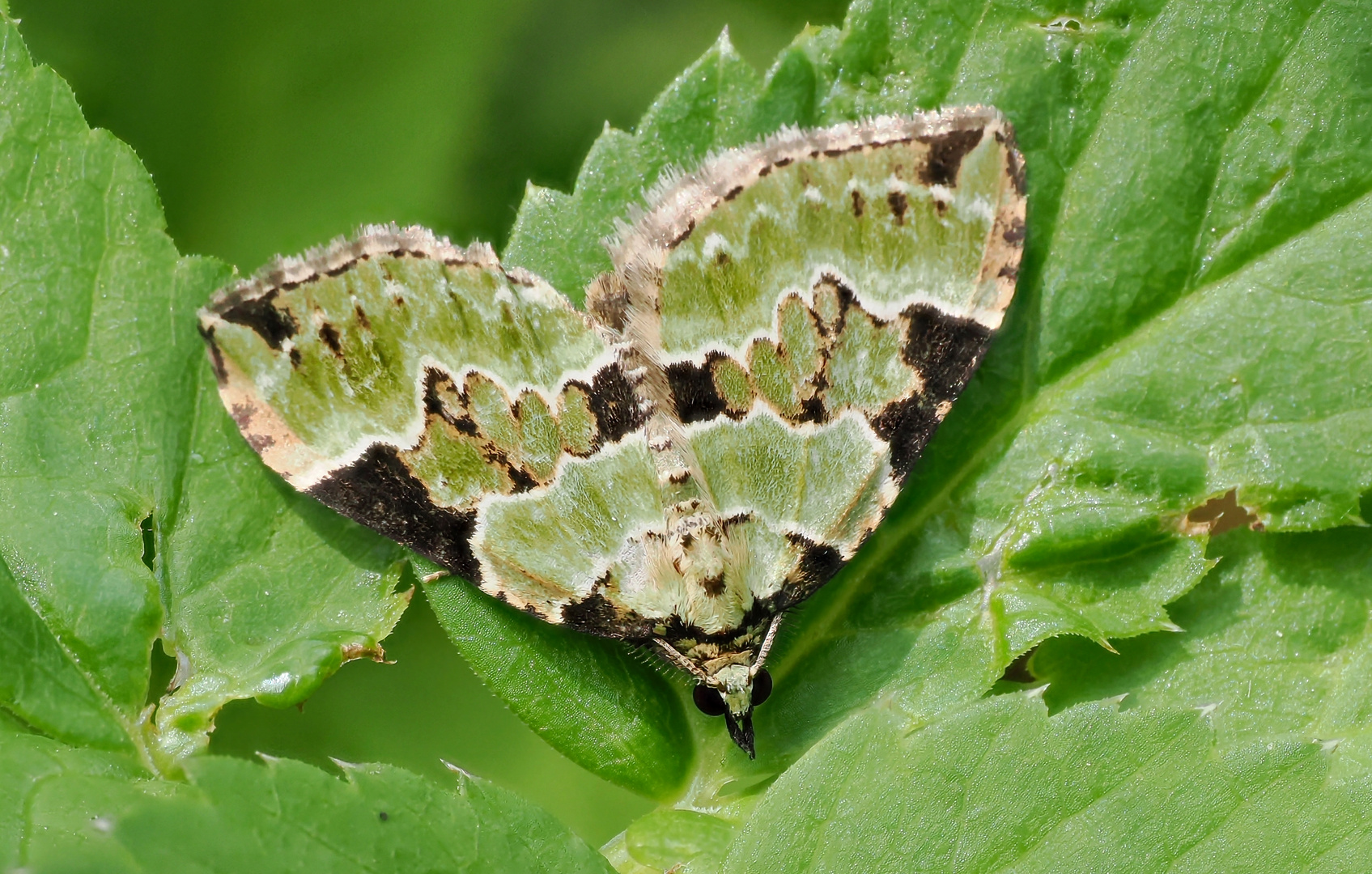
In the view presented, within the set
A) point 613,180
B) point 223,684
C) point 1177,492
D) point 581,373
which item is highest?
point 613,180

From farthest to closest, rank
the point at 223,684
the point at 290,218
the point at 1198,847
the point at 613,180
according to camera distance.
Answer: the point at 290,218 < the point at 613,180 < the point at 223,684 < the point at 1198,847

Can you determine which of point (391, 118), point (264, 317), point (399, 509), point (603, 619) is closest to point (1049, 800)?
point (603, 619)

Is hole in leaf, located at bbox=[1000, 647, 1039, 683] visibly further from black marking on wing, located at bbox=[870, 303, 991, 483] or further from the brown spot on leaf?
the brown spot on leaf

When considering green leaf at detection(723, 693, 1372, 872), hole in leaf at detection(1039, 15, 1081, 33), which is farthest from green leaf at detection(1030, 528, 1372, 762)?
hole in leaf at detection(1039, 15, 1081, 33)

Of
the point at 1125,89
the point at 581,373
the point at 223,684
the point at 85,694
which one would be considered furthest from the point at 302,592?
the point at 1125,89

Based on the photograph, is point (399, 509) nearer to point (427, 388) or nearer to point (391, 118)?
point (427, 388)

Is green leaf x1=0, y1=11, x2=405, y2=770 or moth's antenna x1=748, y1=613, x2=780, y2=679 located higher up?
green leaf x1=0, y1=11, x2=405, y2=770

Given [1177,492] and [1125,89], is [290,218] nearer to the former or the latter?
[1125,89]
